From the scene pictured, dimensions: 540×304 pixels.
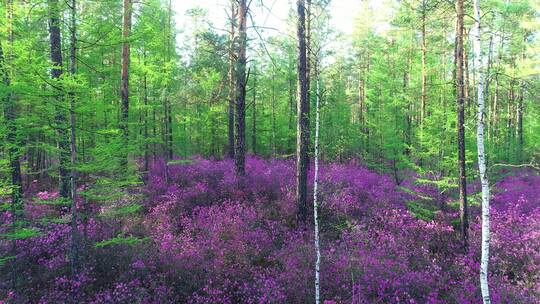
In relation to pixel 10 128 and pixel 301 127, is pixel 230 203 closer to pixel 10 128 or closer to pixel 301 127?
pixel 301 127

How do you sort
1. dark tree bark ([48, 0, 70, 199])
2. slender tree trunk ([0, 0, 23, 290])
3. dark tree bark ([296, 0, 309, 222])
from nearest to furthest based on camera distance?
dark tree bark ([48, 0, 70, 199])
slender tree trunk ([0, 0, 23, 290])
dark tree bark ([296, 0, 309, 222])

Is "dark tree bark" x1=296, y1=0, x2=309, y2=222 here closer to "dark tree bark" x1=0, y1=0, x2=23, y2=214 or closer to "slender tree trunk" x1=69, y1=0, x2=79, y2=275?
"slender tree trunk" x1=69, y1=0, x2=79, y2=275

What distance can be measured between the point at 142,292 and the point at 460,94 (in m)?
10.9

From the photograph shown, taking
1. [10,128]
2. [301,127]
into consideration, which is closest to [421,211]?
[301,127]

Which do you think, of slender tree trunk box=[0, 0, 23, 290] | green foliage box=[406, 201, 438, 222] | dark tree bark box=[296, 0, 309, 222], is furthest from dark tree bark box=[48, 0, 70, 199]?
green foliage box=[406, 201, 438, 222]

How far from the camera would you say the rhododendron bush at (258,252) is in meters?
6.62

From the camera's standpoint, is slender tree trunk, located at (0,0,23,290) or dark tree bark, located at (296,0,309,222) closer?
slender tree trunk, located at (0,0,23,290)

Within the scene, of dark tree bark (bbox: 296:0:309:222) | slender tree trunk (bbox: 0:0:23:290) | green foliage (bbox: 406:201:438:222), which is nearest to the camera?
slender tree trunk (bbox: 0:0:23:290)

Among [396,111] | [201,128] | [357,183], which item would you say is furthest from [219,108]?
[396,111]

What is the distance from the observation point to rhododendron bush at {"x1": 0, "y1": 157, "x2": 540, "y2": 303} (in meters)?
6.62

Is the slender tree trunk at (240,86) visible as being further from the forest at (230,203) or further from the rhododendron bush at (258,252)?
the rhododendron bush at (258,252)

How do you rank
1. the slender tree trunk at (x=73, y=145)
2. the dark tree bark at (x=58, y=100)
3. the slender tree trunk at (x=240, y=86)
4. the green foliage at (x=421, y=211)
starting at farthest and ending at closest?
1. the green foliage at (x=421, y=211)
2. the slender tree trunk at (x=240, y=86)
3. the slender tree trunk at (x=73, y=145)
4. the dark tree bark at (x=58, y=100)

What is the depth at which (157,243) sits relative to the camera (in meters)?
8.55

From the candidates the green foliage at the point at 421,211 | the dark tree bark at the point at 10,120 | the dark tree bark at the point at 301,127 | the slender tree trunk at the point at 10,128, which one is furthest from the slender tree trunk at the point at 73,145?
the green foliage at the point at 421,211
